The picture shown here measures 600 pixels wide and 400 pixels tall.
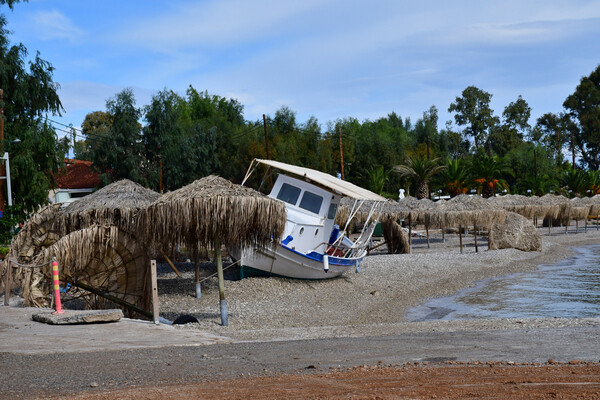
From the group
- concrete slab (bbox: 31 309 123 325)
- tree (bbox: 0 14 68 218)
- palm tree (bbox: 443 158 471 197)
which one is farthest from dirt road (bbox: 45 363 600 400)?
palm tree (bbox: 443 158 471 197)

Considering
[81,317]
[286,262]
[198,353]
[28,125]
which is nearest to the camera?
[198,353]

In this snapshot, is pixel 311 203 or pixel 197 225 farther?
pixel 311 203

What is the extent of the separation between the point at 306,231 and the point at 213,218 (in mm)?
7200

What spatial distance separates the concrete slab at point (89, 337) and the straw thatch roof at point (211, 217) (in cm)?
288

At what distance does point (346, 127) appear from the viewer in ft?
232

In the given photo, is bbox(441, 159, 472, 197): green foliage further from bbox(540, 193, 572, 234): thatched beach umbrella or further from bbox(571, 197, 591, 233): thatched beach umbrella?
bbox(571, 197, 591, 233): thatched beach umbrella

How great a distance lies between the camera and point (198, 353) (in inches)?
367

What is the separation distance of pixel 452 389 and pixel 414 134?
73639mm

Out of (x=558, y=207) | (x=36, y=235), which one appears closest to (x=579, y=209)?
(x=558, y=207)

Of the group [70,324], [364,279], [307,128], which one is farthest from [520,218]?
[70,324]

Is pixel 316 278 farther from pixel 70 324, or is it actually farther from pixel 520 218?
pixel 520 218

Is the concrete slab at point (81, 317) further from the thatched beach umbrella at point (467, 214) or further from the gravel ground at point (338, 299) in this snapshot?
the thatched beach umbrella at point (467, 214)

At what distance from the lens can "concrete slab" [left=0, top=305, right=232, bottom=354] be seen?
9.78m

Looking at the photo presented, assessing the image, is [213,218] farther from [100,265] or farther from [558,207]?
[558,207]
